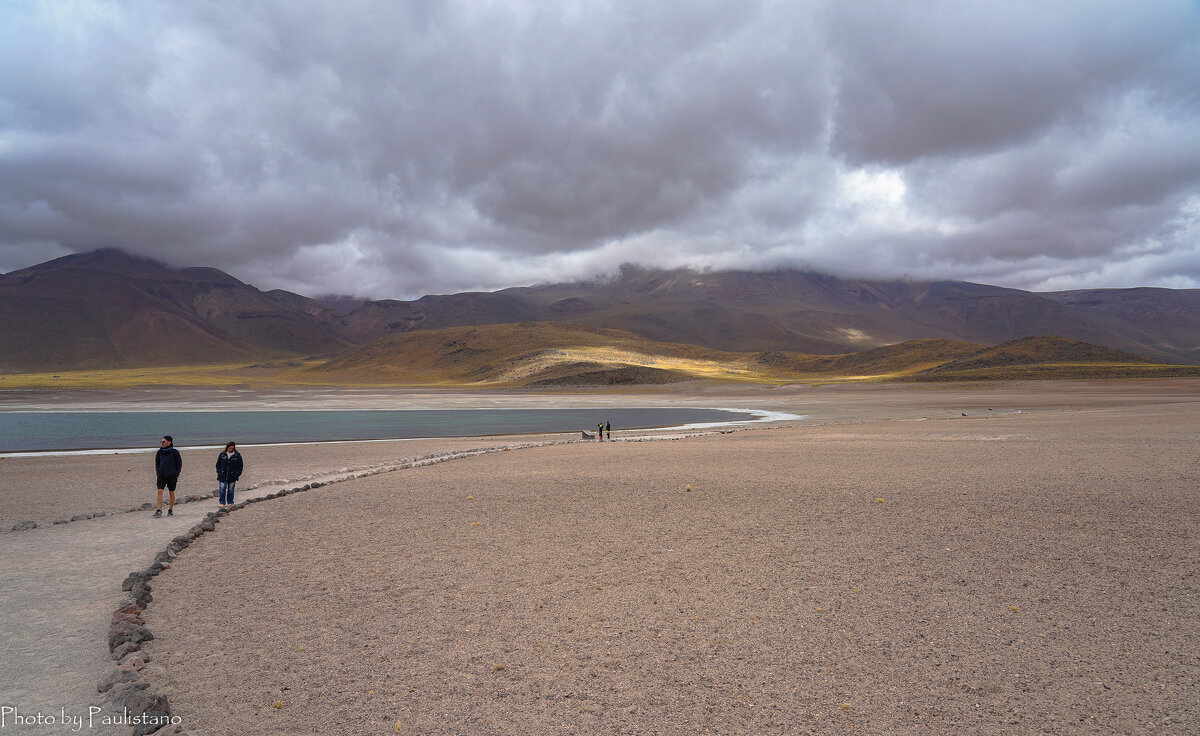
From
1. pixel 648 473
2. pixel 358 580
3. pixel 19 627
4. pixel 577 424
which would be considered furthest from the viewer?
pixel 577 424

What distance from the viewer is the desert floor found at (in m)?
5.93

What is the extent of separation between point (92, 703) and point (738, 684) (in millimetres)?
6333

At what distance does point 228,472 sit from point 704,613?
13253mm

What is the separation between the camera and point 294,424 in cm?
4878

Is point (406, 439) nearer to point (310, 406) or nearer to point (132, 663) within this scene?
point (132, 663)

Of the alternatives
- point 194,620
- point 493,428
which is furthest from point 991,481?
point 493,428

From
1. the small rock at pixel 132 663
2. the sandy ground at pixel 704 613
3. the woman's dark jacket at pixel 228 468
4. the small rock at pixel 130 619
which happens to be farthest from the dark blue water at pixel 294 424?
the small rock at pixel 132 663

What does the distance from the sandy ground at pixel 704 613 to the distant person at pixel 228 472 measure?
1.44 m

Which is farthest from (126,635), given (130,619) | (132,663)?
(132,663)

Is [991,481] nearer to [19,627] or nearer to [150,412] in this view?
[19,627]

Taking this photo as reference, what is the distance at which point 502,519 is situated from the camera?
1353 centimetres

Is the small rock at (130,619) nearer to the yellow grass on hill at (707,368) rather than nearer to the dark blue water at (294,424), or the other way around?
the dark blue water at (294,424)

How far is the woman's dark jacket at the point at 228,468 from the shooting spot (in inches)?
632

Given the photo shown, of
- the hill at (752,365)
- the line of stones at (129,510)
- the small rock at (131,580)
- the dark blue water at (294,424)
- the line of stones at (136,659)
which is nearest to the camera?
the line of stones at (136,659)
